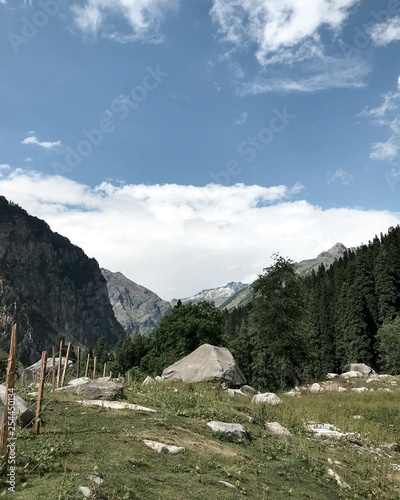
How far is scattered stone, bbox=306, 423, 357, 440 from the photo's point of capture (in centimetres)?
1789

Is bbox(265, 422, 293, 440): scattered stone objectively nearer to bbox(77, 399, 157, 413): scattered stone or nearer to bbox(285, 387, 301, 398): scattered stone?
bbox(77, 399, 157, 413): scattered stone

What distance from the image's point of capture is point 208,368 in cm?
3212

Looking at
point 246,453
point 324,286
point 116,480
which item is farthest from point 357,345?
point 116,480

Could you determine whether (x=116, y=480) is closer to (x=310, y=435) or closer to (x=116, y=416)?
(x=116, y=416)

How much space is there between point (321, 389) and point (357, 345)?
51.5m

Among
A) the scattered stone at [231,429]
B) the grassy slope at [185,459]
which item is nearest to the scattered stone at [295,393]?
the grassy slope at [185,459]

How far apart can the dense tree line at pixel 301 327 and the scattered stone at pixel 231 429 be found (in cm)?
2999

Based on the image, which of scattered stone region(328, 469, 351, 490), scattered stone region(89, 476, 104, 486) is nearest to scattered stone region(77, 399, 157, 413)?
scattered stone region(328, 469, 351, 490)

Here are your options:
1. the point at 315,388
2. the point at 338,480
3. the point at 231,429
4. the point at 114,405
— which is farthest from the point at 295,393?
the point at 338,480

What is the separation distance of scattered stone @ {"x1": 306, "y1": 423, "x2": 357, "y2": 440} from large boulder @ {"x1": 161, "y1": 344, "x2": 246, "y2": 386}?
1190 centimetres

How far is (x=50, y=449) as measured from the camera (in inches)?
384

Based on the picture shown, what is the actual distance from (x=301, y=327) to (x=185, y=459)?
36.5 m

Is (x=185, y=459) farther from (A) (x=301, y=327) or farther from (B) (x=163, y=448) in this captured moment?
(A) (x=301, y=327)

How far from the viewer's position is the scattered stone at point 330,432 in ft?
58.7
